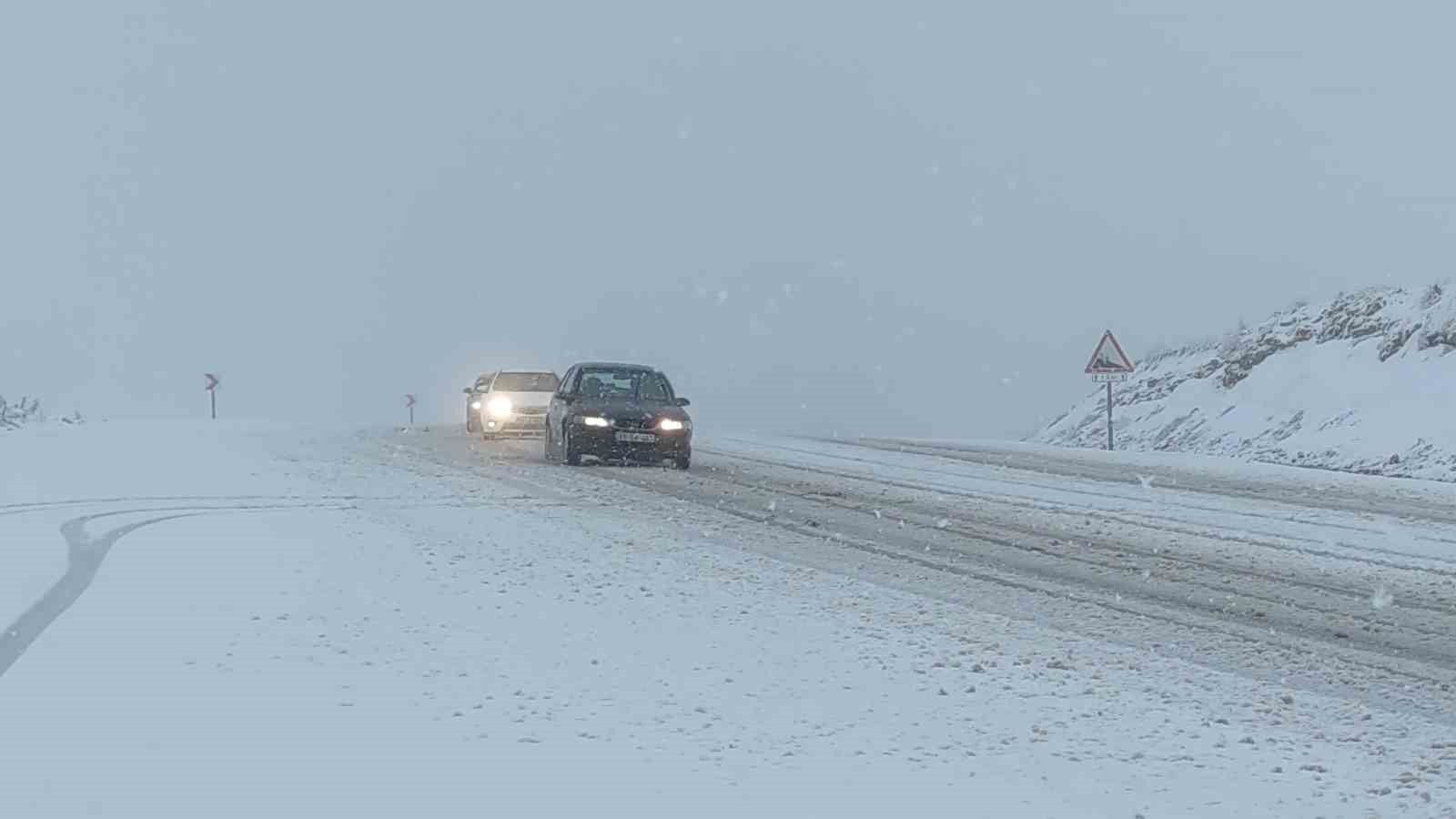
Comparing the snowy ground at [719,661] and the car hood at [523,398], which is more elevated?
the car hood at [523,398]

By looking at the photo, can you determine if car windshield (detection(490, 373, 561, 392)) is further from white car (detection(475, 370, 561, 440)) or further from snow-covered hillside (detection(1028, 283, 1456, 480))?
snow-covered hillside (detection(1028, 283, 1456, 480))

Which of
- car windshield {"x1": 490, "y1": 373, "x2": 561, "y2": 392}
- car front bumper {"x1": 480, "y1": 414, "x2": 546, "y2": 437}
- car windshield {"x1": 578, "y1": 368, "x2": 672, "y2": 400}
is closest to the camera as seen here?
car windshield {"x1": 578, "y1": 368, "x2": 672, "y2": 400}

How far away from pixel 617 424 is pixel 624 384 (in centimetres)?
188

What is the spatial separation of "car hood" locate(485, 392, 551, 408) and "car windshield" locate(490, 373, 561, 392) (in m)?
0.17

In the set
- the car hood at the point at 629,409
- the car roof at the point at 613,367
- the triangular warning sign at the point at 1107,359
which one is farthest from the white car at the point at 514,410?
the triangular warning sign at the point at 1107,359

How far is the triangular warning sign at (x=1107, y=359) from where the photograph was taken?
24.4 metres

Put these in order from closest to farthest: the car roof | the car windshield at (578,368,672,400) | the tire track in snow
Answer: the tire track in snow < the car windshield at (578,368,672,400) < the car roof

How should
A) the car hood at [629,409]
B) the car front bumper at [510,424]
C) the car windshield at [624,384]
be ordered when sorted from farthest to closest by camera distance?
the car front bumper at [510,424] < the car windshield at [624,384] < the car hood at [629,409]

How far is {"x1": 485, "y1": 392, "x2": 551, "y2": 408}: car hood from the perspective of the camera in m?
27.6

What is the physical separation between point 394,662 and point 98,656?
1316mm

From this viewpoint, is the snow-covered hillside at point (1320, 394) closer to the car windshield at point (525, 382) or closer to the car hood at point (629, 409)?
the car hood at point (629, 409)

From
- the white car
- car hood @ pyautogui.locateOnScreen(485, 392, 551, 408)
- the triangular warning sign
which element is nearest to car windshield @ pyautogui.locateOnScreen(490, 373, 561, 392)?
the white car

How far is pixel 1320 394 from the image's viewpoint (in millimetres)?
22500

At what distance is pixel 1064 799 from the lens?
4.55 meters
